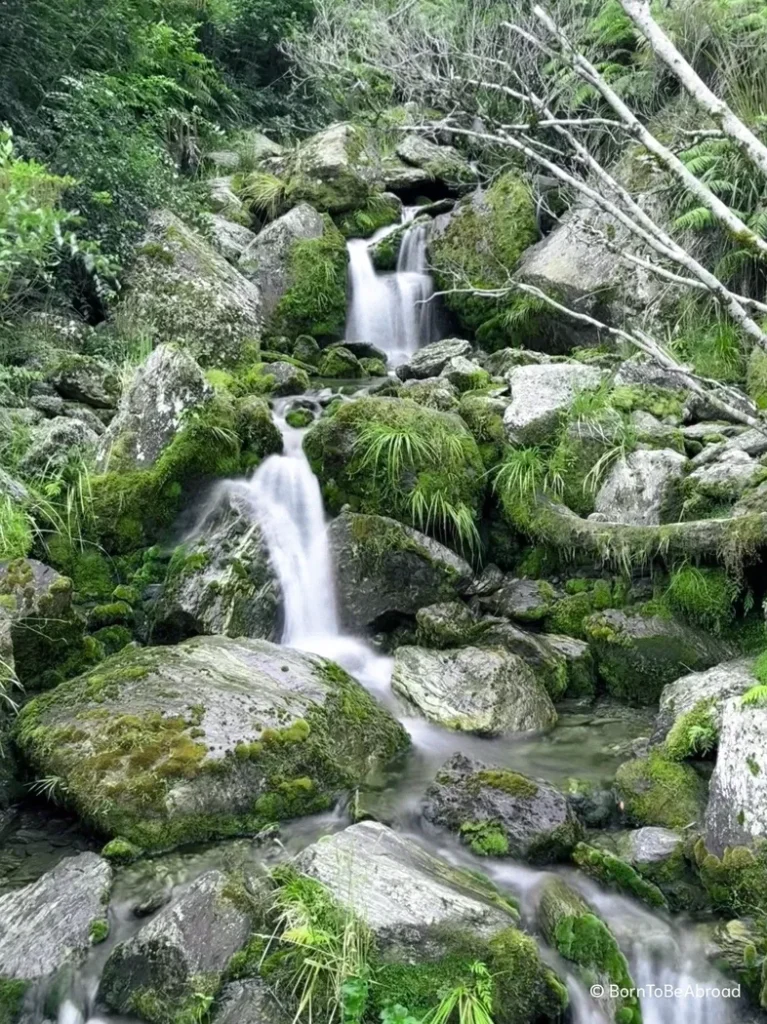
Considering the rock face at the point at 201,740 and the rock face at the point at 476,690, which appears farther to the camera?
the rock face at the point at 476,690

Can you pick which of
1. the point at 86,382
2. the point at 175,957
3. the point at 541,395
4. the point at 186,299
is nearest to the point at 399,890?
the point at 175,957

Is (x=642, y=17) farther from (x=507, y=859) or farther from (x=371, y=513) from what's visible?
(x=371, y=513)

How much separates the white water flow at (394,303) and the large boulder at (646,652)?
233 inches

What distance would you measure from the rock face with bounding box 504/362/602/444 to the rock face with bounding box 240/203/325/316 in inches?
168

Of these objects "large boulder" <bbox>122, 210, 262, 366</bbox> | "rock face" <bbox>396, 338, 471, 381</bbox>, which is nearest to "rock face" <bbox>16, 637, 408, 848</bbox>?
"rock face" <bbox>396, 338, 471, 381</bbox>

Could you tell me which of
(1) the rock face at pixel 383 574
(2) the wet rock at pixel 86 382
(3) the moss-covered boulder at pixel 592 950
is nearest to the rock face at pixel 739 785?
(3) the moss-covered boulder at pixel 592 950

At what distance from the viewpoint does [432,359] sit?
1023 centimetres

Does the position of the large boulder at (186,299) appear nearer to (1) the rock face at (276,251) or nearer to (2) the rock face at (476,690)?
(1) the rock face at (276,251)

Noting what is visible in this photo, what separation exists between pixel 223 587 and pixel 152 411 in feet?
6.16

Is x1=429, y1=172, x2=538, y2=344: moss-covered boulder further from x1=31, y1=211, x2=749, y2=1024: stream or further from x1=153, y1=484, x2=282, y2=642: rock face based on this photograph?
x1=153, y1=484, x2=282, y2=642: rock face

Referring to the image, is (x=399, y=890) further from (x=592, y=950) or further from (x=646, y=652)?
(x=646, y=652)

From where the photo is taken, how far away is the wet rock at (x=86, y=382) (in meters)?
8.43

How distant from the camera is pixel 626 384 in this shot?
8.23 meters

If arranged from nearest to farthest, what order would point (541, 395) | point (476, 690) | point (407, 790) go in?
point (407, 790), point (476, 690), point (541, 395)
